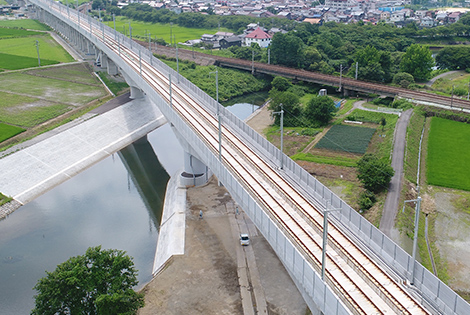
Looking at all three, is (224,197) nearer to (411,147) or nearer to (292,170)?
(292,170)

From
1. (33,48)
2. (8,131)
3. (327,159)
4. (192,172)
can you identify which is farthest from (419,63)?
(33,48)

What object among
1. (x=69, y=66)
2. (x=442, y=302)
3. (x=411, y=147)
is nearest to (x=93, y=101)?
(x=69, y=66)

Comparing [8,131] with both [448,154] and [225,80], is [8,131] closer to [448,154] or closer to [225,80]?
[225,80]

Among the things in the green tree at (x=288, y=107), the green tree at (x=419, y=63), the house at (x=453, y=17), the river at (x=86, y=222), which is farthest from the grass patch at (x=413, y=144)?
the house at (x=453, y=17)

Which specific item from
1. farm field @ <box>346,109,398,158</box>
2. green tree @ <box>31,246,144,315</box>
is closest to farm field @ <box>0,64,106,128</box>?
farm field @ <box>346,109,398,158</box>

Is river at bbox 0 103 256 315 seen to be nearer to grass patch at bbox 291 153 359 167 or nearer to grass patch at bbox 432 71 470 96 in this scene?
grass patch at bbox 291 153 359 167

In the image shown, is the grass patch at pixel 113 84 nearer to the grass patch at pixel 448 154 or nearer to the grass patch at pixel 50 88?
the grass patch at pixel 50 88

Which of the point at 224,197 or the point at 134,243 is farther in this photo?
the point at 224,197
